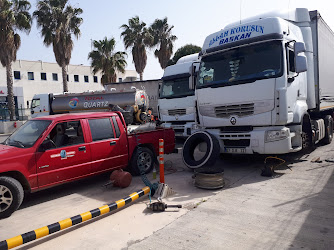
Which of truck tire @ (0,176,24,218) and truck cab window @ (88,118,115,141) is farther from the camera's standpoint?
truck cab window @ (88,118,115,141)

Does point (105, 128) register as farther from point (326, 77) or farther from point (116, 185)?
point (326, 77)

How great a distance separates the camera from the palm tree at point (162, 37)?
33812 mm

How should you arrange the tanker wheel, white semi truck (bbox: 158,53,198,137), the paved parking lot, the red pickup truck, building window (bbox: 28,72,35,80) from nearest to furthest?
1. the paved parking lot
2. the red pickup truck
3. the tanker wheel
4. white semi truck (bbox: 158,53,198,137)
5. building window (bbox: 28,72,35,80)

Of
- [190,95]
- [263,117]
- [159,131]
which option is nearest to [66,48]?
[190,95]

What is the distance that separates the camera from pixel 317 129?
29.0 ft

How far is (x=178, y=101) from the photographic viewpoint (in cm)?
1179

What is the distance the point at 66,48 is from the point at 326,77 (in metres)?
24.0

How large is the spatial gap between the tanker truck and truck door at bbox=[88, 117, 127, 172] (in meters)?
12.0

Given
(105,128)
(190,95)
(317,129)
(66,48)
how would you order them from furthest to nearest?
(66,48), (190,95), (317,129), (105,128)

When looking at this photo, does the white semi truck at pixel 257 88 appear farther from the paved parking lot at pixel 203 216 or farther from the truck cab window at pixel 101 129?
the truck cab window at pixel 101 129

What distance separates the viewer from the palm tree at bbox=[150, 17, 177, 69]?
111 feet

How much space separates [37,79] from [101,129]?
1599 inches

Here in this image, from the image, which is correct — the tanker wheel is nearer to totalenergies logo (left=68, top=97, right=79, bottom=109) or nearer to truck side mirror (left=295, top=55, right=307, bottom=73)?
truck side mirror (left=295, top=55, right=307, bottom=73)

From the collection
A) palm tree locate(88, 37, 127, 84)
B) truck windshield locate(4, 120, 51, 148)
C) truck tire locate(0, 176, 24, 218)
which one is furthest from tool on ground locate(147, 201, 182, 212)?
palm tree locate(88, 37, 127, 84)
